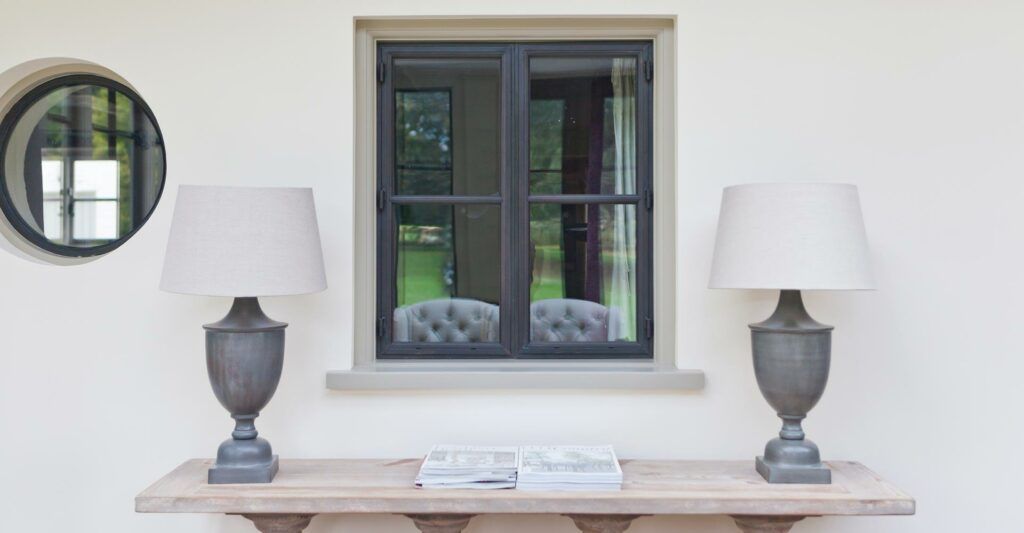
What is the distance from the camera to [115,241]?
2.55 metres

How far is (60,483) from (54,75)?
1.38 m

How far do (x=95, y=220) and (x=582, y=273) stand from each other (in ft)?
5.74

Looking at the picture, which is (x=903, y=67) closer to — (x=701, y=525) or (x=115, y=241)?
(x=701, y=525)

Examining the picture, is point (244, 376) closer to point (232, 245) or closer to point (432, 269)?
point (232, 245)

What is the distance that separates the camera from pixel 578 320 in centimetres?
254

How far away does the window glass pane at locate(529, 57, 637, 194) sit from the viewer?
2.52 metres

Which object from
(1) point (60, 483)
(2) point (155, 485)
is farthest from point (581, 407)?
(1) point (60, 483)

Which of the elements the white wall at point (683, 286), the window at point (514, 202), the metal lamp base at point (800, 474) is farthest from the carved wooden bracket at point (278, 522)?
the metal lamp base at point (800, 474)

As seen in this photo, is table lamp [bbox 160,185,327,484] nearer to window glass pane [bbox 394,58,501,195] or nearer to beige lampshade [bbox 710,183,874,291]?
window glass pane [bbox 394,58,501,195]

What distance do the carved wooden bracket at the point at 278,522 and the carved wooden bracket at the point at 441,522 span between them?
0.33 metres

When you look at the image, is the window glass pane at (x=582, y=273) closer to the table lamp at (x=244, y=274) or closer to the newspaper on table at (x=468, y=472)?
the newspaper on table at (x=468, y=472)

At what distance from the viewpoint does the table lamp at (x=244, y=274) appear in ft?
6.34

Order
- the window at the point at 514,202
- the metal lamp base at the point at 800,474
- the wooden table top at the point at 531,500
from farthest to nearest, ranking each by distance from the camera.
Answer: the window at the point at 514,202, the metal lamp base at the point at 800,474, the wooden table top at the point at 531,500

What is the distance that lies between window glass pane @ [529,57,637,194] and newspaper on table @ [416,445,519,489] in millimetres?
953
